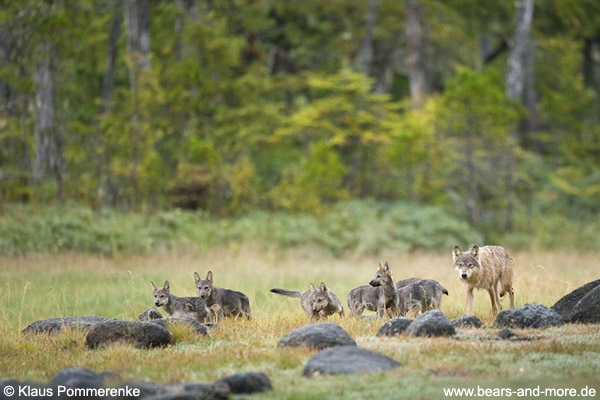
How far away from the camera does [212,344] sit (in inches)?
396

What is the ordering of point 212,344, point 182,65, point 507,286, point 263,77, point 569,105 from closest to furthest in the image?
point 212,344, point 507,286, point 182,65, point 263,77, point 569,105

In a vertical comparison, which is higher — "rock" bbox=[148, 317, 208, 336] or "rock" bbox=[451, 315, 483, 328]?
"rock" bbox=[148, 317, 208, 336]

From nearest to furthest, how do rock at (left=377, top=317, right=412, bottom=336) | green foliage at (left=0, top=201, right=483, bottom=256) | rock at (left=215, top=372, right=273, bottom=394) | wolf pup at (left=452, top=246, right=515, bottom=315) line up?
1. rock at (left=215, top=372, right=273, bottom=394)
2. rock at (left=377, top=317, right=412, bottom=336)
3. wolf pup at (left=452, top=246, right=515, bottom=315)
4. green foliage at (left=0, top=201, right=483, bottom=256)

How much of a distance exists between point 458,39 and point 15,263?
28.0 metres

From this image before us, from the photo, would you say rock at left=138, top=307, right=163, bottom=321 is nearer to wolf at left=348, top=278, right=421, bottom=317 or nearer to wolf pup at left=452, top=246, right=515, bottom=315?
wolf at left=348, top=278, right=421, bottom=317

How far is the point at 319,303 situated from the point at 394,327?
1779 mm

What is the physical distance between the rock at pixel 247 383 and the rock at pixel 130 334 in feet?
8.54

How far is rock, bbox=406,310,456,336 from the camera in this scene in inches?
387

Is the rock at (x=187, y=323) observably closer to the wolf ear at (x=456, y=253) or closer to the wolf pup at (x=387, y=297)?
the wolf pup at (x=387, y=297)

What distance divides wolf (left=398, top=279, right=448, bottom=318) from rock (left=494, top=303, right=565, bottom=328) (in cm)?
147

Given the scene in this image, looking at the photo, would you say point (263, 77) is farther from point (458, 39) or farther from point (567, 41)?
point (567, 41)

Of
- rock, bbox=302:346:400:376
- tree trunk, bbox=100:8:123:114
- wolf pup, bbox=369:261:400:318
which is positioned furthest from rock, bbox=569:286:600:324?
tree trunk, bbox=100:8:123:114

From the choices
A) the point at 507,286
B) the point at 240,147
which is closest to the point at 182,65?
the point at 240,147

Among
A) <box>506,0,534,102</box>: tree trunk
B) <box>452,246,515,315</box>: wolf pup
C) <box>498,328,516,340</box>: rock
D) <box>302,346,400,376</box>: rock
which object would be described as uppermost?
<box>506,0,534,102</box>: tree trunk
